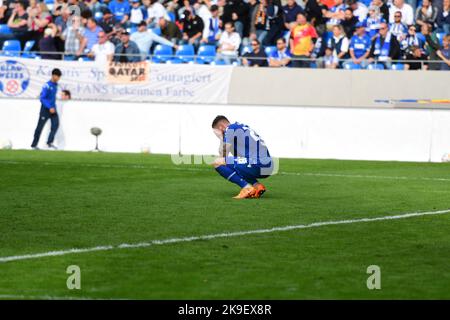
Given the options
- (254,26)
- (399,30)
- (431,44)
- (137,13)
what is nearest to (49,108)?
(137,13)

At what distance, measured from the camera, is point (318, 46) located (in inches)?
1134

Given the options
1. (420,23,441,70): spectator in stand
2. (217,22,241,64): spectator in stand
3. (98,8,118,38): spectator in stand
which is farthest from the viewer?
(98,8,118,38): spectator in stand

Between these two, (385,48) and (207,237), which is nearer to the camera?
(207,237)

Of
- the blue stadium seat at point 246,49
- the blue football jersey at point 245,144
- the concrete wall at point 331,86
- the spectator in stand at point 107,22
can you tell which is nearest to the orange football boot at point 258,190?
the blue football jersey at point 245,144

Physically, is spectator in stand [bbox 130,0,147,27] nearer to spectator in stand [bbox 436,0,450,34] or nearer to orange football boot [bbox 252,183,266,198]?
spectator in stand [bbox 436,0,450,34]

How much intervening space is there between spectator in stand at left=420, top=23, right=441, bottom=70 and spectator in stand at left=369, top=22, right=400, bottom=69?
0.77 meters

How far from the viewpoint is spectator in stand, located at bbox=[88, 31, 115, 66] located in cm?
2972

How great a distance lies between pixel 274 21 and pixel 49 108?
6856 millimetres

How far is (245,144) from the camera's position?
612 inches

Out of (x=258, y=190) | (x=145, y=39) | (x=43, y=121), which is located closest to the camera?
(x=258, y=190)

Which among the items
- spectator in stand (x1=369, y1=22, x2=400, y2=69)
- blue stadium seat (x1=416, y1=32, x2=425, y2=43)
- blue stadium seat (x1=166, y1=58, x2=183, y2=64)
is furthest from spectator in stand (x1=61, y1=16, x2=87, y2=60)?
blue stadium seat (x1=416, y1=32, x2=425, y2=43)

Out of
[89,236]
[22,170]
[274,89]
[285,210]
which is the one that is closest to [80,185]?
[22,170]

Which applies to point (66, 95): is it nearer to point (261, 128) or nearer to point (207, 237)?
point (261, 128)

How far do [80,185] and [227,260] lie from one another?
810 centimetres
